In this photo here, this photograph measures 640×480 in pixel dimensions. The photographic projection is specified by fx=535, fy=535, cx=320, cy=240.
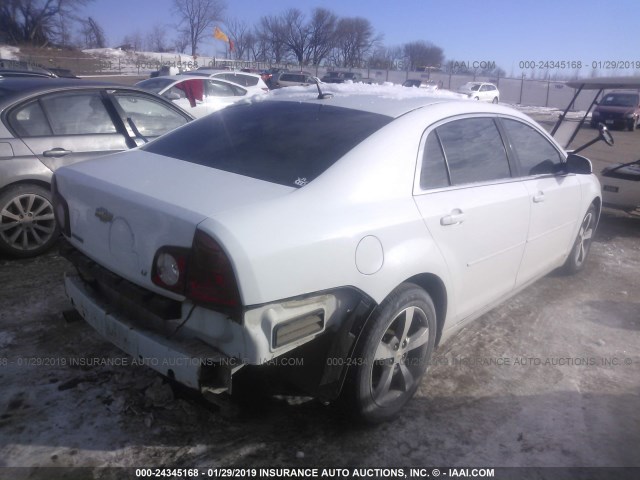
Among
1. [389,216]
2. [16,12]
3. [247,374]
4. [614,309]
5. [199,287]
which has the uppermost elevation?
[16,12]

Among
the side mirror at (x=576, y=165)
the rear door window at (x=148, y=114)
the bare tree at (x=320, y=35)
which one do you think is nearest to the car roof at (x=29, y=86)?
the rear door window at (x=148, y=114)

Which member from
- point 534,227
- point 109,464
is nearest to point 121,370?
point 109,464

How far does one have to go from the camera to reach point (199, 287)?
6.80 feet

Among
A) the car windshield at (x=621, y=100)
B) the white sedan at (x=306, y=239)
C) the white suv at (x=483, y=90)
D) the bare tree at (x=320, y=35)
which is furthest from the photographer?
the bare tree at (x=320, y=35)

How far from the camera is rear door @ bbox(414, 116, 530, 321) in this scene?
286cm

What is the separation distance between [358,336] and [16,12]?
62.1 meters

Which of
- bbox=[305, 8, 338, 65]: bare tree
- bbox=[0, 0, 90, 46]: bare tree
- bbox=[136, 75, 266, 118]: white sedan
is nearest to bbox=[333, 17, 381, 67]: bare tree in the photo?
bbox=[305, 8, 338, 65]: bare tree

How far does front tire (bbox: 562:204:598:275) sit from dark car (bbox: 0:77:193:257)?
4.23 meters

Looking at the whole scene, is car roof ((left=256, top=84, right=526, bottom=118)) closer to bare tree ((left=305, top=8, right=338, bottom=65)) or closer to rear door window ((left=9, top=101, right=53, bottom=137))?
rear door window ((left=9, top=101, right=53, bottom=137))

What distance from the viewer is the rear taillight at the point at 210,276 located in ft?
6.53

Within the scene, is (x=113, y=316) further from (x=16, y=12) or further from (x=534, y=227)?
(x=16, y=12)

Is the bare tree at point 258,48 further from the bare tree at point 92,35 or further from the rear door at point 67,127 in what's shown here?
the rear door at point 67,127

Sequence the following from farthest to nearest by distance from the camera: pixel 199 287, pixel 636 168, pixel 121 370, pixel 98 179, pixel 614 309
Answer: pixel 636 168, pixel 614 309, pixel 121 370, pixel 98 179, pixel 199 287

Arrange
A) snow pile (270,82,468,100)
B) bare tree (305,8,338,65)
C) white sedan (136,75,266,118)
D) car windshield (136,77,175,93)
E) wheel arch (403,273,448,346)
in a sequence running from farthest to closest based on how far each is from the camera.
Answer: bare tree (305,8,338,65)
car windshield (136,77,175,93)
white sedan (136,75,266,118)
snow pile (270,82,468,100)
wheel arch (403,273,448,346)
